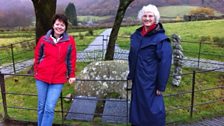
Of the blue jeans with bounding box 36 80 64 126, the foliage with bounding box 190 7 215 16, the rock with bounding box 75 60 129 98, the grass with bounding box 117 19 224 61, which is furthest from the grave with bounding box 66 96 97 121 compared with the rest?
the foliage with bounding box 190 7 215 16

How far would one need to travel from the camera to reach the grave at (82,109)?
6.61m

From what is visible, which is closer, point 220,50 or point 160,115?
point 160,115

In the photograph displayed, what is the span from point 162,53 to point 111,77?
3.29m

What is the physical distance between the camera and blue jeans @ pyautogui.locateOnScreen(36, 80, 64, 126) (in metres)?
4.80

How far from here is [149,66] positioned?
4.27m

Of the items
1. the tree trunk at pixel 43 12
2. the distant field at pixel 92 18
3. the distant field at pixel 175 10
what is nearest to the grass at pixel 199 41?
the tree trunk at pixel 43 12

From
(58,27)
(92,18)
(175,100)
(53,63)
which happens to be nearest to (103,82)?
(175,100)

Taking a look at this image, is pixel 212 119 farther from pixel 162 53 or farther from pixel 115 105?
pixel 162 53

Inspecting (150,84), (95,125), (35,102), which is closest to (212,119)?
(95,125)

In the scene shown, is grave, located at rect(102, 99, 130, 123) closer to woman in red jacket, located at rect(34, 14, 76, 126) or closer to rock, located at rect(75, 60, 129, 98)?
rock, located at rect(75, 60, 129, 98)

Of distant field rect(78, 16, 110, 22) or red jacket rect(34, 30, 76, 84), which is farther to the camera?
distant field rect(78, 16, 110, 22)

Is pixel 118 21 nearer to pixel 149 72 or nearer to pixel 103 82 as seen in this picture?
pixel 103 82

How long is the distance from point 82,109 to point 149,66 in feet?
9.54

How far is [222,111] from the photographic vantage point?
7.25m
